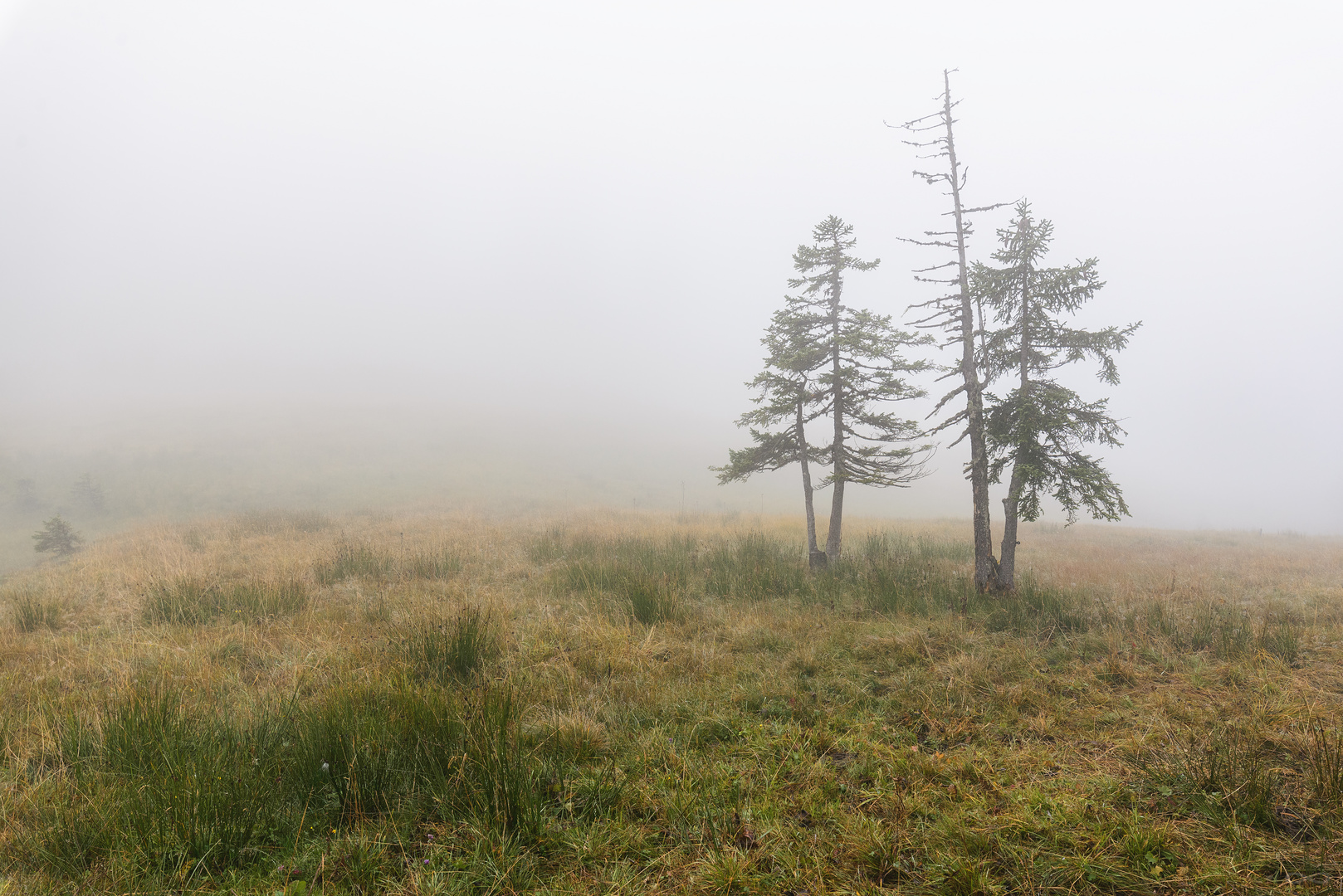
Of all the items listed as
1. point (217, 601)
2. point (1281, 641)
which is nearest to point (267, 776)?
point (217, 601)

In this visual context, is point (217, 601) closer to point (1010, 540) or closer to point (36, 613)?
point (36, 613)

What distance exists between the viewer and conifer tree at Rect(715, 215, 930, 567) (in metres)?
13.1

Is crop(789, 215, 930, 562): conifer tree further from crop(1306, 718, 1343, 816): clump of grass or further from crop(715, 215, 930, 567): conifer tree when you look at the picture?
crop(1306, 718, 1343, 816): clump of grass

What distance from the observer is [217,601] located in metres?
8.01

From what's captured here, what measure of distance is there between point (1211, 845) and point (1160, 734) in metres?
1.69

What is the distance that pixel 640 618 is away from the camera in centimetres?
743

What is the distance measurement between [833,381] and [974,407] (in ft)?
13.6

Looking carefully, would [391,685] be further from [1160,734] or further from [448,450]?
[448,450]

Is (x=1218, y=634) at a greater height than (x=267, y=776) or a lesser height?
lesser

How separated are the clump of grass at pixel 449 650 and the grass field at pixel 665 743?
0.13 ft

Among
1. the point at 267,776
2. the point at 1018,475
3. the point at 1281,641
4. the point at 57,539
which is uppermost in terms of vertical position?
the point at 1018,475

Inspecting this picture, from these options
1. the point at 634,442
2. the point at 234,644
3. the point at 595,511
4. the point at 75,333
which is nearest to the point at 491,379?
the point at 634,442

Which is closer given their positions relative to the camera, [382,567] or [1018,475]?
[1018,475]

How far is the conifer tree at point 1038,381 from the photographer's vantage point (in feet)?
30.9
